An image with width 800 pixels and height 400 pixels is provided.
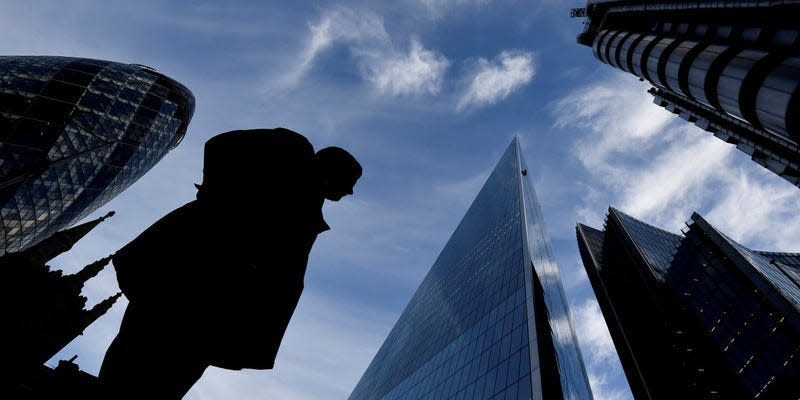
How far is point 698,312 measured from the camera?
222ft

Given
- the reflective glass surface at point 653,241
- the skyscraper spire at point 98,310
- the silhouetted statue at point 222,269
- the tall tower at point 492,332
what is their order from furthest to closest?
the reflective glass surface at point 653,241, the skyscraper spire at point 98,310, the tall tower at point 492,332, the silhouetted statue at point 222,269

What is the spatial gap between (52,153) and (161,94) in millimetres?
20917

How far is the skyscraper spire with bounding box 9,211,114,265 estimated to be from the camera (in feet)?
173

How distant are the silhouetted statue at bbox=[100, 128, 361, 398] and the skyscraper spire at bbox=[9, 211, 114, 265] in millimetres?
65286

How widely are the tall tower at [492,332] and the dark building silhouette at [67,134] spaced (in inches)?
1818

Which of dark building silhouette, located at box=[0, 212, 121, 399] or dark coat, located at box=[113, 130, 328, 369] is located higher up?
dark building silhouette, located at box=[0, 212, 121, 399]

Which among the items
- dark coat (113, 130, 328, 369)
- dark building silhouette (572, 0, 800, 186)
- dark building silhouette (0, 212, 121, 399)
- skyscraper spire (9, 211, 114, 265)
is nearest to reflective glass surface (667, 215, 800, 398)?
dark building silhouette (572, 0, 800, 186)

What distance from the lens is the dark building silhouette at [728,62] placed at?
13625mm

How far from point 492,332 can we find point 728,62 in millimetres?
21852

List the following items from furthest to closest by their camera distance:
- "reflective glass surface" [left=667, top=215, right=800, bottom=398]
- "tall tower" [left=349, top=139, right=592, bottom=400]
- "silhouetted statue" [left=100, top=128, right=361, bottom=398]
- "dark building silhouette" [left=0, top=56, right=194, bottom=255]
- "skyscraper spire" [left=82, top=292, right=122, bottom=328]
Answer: "skyscraper spire" [left=82, top=292, right=122, bottom=328] < "reflective glass surface" [left=667, top=215, right=800, bottom=398] < "dark building silhouette" [left=0, top=56, right=194, bottom=255] < "tall tower" [left=349, top=139, right=592, bottom=400] < "silhouetted statue" [left=100, top=128, right=361, bottom=398]

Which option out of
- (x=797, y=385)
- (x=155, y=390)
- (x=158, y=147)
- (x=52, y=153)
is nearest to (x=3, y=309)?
(x=52, y=153)

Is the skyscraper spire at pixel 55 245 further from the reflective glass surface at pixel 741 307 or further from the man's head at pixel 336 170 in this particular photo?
the reflective glass surface at pixel 741 307

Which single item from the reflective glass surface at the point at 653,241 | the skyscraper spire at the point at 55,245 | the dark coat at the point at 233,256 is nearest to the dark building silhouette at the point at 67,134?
the skyscraper spire at the point at 55,245

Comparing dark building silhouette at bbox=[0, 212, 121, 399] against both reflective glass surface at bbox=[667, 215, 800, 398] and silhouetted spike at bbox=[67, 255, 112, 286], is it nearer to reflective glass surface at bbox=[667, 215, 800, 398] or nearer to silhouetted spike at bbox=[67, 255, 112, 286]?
silhouetted spike at bbox=[67, 255, 112, 286]
